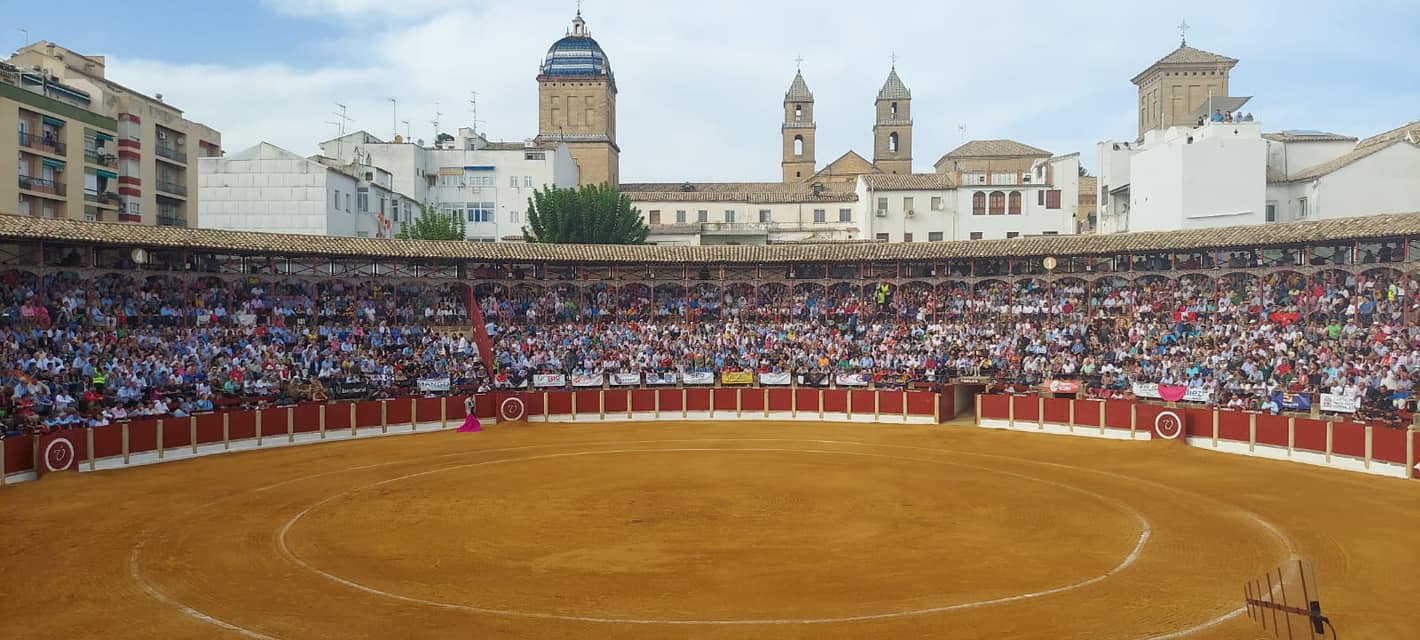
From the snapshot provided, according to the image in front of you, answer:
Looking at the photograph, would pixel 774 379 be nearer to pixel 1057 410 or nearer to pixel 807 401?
pixel 807 401

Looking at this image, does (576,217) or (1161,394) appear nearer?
(1161,394)

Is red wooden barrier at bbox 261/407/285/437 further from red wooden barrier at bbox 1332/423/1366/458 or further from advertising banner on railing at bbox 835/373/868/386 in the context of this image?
red wooden barrier at bbox 1332/423/1366/458

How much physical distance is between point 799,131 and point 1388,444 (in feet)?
264

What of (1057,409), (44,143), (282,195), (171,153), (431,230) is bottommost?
(1057,409)

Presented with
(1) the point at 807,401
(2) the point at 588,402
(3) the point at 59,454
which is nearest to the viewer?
(3) the point at 59,454

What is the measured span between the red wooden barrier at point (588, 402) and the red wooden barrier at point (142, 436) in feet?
44.5

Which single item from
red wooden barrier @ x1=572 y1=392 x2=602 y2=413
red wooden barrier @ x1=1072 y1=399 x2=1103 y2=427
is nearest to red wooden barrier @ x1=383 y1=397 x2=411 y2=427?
red wooden barrier @ x1=572 y1=392 x2=602 y2=413

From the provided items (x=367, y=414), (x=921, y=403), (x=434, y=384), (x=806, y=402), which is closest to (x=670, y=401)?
(x=806, y=402)

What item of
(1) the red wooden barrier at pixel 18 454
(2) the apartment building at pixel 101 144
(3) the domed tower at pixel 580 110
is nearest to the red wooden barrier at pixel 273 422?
(1) the red wooden barrier at pixel 18 454

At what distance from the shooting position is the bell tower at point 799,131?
Result: 3922 inches

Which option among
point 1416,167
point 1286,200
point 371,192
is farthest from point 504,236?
point 1416,167

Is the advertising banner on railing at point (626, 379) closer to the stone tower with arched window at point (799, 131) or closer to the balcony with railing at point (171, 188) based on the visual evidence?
the balcony with railing at point (171, 188)

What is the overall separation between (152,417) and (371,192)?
3589 cm

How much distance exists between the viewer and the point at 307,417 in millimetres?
28656
